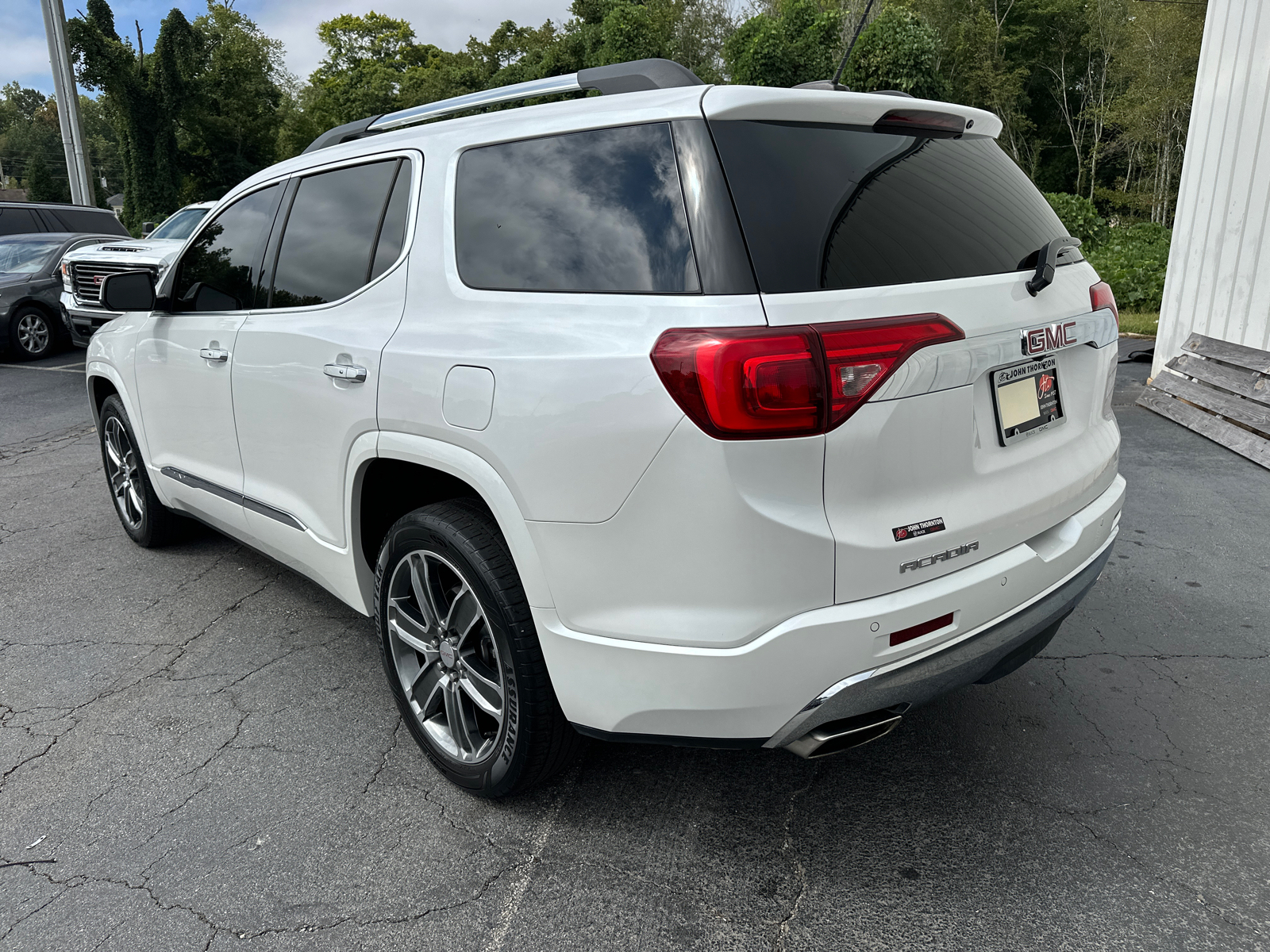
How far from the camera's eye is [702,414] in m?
1.92

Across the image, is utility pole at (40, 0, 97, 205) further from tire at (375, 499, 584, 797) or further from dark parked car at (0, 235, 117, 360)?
tire at (375, 499, 584, 797)

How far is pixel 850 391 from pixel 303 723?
89.2 inches

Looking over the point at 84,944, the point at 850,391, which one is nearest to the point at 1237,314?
the point at 850,391

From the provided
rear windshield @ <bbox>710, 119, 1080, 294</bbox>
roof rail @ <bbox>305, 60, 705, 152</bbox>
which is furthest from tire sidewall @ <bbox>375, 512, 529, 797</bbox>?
roof rail @ <bbox>305, 60, 705, 152</bbox>

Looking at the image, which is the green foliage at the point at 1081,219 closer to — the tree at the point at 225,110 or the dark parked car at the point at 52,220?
the dark parked car at the point at 52,220

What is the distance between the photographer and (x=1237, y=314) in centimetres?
756

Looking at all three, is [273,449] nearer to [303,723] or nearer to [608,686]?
[303,723]

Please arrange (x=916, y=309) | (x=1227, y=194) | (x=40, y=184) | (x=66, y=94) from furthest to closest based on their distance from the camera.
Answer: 1. (x=40, y=184)
2. (x=66, y=94)
3. (x=1227, y=194)
4. (x=916, y=309)

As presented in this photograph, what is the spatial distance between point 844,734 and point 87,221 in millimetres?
16384

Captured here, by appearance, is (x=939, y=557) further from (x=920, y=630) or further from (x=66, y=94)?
(x=66, y=94)

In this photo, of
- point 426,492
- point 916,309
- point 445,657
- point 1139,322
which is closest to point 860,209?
point 916,309

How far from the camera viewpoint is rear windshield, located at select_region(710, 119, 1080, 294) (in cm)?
202

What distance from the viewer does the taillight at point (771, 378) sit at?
1896 mm

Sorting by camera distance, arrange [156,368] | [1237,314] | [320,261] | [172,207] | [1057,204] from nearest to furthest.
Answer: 1. [320,261]
2. [156,368]
3. [1237,314]
4. [1057,204]
5. [172,207]
